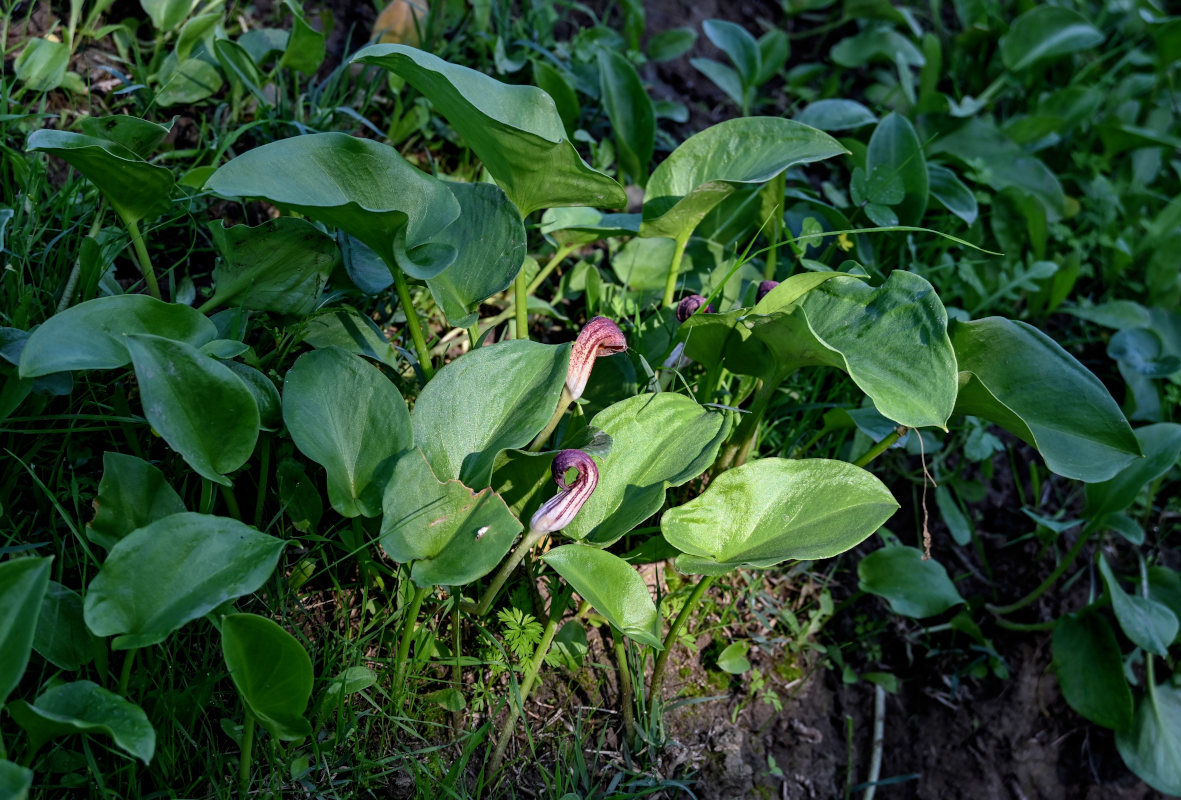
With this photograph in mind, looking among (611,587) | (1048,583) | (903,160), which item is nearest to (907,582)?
(1048,583)

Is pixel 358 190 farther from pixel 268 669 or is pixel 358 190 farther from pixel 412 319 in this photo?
pixel 268 669

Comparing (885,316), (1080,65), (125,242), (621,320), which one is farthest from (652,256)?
(1080,65)

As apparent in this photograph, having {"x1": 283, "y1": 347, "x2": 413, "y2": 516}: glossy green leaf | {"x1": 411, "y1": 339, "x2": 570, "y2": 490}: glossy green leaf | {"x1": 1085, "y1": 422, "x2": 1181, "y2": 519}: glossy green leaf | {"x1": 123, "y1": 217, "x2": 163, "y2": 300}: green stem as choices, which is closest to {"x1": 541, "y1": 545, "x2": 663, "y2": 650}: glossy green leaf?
{"x1": 411, "y1": 339, "x2": 570, "y2": 490}: glossy green leaf

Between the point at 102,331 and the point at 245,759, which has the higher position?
the point at 102,331

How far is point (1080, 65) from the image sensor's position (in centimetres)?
280

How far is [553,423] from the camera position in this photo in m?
1.36

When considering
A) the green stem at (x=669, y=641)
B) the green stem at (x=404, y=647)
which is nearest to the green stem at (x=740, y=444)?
the green stem at (x=669, y=641)

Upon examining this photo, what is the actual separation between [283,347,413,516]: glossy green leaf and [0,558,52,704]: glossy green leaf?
1.11 ft

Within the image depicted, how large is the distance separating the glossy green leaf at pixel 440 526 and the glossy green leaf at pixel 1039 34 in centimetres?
215

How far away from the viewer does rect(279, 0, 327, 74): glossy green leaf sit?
169 centimetres

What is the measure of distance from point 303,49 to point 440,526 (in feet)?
3.58

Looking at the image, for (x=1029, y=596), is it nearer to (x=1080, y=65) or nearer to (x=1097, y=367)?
(x=1097, y=367)

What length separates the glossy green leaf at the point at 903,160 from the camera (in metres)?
1.92

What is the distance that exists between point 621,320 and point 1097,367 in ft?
4.16
